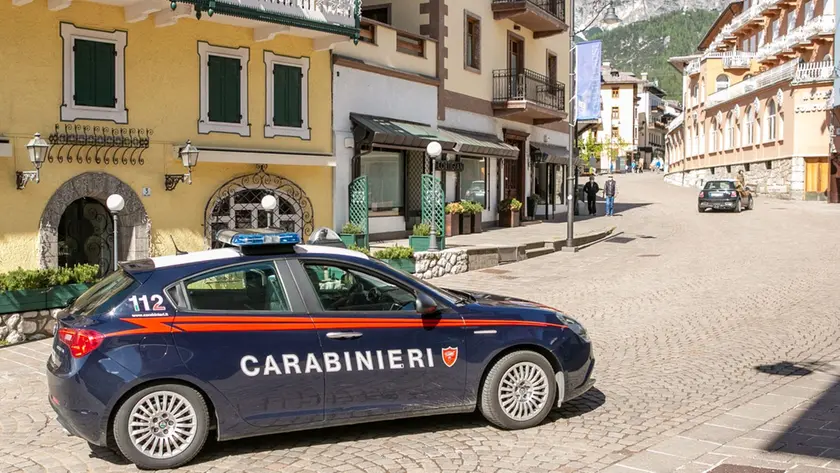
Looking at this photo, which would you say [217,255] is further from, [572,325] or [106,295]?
[572,325]

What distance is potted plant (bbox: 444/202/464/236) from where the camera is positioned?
77.1ft

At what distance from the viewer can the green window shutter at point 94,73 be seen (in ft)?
49.3

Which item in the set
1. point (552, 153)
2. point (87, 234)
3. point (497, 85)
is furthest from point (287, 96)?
point (552, 153)

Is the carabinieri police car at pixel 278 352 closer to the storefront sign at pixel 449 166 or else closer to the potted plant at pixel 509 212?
the storefront sign at pixel 449 166

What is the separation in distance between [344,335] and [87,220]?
11160 millimetres

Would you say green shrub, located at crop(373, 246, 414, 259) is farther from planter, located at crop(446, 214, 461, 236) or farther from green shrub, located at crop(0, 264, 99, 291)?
green shrub, located at crop(0, 264, 99, 291)

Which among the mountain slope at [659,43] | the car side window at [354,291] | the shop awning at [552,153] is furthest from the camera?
the mountain slope at [659,43]

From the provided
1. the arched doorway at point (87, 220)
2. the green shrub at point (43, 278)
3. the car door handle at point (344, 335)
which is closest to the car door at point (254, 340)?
the car door handle at point (344, 335)

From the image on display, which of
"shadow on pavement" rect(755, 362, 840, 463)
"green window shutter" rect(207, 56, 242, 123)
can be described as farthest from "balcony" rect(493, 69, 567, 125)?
"shadow on pavement" rect(755, 362, 840, 463)

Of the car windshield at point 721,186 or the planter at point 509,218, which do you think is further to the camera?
the car windshield at point 721,186

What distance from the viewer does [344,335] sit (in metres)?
6.46

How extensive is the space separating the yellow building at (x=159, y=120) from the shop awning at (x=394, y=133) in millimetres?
945

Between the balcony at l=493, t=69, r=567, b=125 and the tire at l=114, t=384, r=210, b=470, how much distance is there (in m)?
22.2

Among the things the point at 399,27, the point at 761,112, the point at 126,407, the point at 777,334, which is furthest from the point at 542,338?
the point at 761,112
